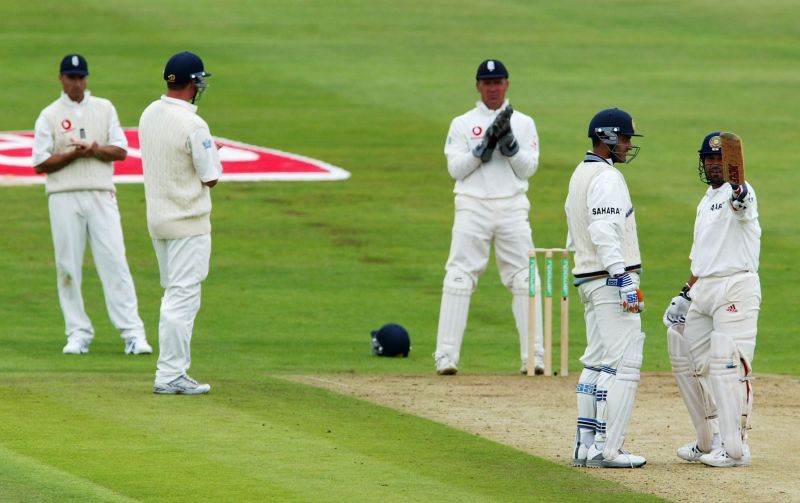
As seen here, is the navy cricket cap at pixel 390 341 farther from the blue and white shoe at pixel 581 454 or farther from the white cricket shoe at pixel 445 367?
the blue and white shoe at pixel 581 454

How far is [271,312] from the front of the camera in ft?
47.3

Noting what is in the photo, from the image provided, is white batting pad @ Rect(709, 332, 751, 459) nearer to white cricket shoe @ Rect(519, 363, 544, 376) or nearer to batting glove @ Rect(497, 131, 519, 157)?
white cricket shoe @ Rect(519, 363, 544, 376)

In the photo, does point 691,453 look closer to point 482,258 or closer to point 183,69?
point 482,258

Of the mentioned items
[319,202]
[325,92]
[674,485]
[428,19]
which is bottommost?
[674,485]

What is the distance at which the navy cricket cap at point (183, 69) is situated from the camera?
1023 centimetres

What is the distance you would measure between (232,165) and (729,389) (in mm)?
13455

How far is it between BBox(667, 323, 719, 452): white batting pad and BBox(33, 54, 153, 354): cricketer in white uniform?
495 centimetres

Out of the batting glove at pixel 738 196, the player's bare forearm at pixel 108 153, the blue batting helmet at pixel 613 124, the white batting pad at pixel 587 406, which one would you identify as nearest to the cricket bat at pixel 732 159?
the batting glove at pixel 738 196

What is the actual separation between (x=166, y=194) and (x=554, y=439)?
9.63 feet

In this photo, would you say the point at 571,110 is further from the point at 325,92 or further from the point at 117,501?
the point at 117,501

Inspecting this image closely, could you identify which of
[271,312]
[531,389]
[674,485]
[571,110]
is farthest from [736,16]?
[674,485]

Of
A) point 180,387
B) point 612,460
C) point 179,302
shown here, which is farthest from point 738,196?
point 180,387

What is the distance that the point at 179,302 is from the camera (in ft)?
33.6

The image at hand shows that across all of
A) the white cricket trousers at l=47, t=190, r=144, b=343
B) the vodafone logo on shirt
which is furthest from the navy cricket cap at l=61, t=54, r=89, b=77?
the vodafone logo on shirt
